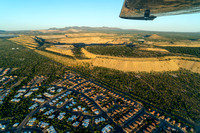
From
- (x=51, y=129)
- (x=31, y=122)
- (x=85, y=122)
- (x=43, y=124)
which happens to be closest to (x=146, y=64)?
(x=85, y=122)

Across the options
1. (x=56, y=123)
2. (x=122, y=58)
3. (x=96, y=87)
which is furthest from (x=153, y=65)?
(x=56, y=123)

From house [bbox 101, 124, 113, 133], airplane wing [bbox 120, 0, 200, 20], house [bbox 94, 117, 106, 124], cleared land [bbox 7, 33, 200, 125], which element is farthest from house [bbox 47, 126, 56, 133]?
airplane wing [bbox 120, 0, 200, 20]

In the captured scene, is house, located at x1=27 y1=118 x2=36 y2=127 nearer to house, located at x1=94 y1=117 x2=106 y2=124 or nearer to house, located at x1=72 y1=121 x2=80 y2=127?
house, located at x1=72 y1=121 x2=80 y2=127

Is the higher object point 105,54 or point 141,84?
point 105,54

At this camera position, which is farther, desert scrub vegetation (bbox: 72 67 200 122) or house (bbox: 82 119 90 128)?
desert scrub vegetation (bbox: 72 67 200 122)

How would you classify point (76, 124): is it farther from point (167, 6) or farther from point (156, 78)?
point (156, 78)

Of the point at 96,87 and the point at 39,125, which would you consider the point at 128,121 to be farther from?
the point at 39,125

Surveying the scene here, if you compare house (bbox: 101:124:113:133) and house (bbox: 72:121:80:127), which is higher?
house (bbox: 72:121:80:127)

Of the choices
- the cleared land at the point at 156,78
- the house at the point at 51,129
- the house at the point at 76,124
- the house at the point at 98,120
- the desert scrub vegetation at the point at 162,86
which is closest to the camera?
the house at the point at 51,129

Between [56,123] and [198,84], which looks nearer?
[56,123]

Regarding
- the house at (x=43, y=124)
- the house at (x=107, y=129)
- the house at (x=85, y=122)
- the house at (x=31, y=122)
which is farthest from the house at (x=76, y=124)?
the house at (x=31, y=122)

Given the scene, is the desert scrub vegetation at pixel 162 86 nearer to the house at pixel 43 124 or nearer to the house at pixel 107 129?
the house at pixel 107 129
